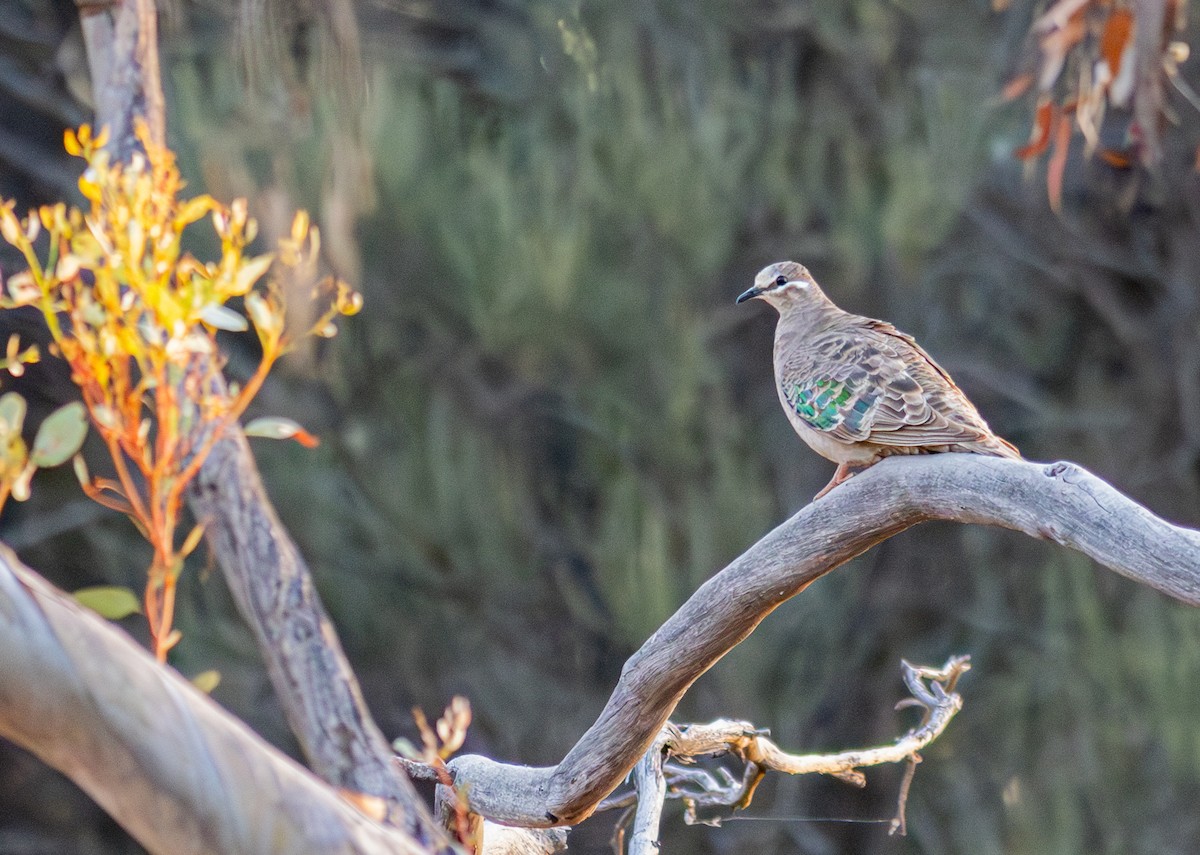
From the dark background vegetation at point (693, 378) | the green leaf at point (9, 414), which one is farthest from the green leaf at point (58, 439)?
the dark background vegetation at point (693, 378)

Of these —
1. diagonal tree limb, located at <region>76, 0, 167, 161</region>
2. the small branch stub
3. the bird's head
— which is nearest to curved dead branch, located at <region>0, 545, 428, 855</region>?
the small branch stub

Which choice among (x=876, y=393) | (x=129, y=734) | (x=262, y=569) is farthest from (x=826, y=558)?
(x=262, y=569)

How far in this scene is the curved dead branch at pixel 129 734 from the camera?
38 cm

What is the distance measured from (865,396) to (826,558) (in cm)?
25

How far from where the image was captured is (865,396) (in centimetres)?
131

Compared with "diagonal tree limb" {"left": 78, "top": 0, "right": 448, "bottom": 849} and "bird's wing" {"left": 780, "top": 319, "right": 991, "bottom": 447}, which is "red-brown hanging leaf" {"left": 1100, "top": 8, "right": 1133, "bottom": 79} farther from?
"diagonal tree limb" {"left": 78, "top": 0, "right": 448, "bottom": 849}

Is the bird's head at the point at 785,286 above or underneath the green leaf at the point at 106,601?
underneath

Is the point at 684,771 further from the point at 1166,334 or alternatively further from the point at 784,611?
the point at 1166,334

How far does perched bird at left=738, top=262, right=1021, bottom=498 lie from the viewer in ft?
4.03

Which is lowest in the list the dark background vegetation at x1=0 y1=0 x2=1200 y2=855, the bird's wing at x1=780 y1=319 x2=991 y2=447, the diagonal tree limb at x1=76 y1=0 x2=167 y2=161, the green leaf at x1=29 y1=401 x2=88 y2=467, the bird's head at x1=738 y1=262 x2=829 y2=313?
the dark background vegetation at x1=0 y1=0 x2=1200 y2=855

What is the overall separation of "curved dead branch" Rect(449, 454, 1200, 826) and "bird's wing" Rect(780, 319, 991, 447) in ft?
0.39

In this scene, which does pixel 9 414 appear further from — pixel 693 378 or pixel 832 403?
pixel 693 378

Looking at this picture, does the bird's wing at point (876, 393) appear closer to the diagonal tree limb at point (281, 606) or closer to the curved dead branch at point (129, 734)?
the diagonal tree limb at point (281, 606)

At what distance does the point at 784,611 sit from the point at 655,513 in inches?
18.4
